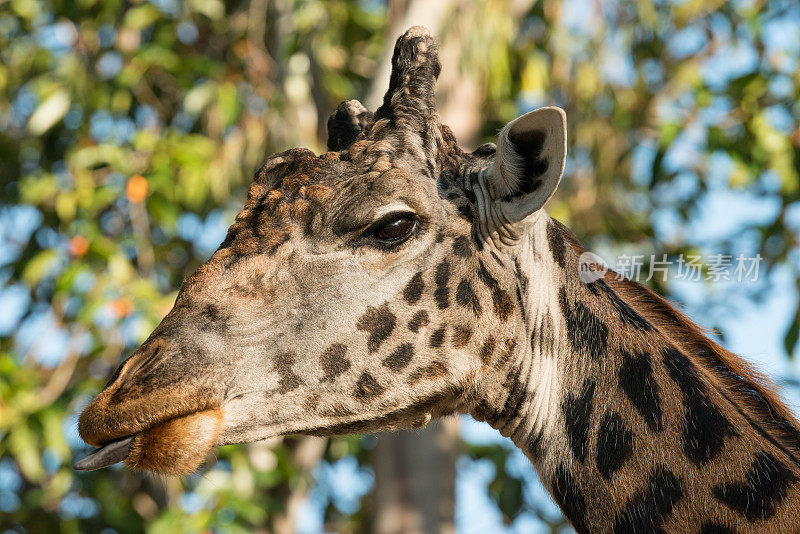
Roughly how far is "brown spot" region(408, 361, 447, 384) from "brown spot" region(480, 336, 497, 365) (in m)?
0.17

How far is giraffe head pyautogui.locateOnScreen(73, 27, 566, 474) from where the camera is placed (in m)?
3.06

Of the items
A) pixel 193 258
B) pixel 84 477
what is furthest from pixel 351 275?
pixel 193 258

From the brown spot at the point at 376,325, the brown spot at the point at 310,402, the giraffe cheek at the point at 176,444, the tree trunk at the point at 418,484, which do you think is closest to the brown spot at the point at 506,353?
the brown spot at the point at 376,325

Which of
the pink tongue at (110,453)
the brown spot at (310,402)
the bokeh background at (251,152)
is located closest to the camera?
the pink tongue at (110,453)

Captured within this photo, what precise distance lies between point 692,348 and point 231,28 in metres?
7.41

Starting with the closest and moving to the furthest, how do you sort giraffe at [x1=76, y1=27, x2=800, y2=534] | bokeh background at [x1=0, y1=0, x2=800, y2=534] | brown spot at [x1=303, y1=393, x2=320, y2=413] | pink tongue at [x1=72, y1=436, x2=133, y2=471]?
pink tongue at [x1=72, y1=436, x2=133, y2=471], giraffe at [x1=76, y1=27, x2=800, y2=534], brown spot at [x1=303, y1=393, x2=320, y2=413], bokeh background at [x1=0, y1=0, x2=800, y2=534]

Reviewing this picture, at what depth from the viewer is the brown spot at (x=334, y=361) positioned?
3.22 metres

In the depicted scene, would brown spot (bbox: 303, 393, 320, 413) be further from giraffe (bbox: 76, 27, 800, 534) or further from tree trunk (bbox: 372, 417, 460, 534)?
tree trunk (bbox: 372, 417, 460, 534)

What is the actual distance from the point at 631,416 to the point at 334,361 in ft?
3.70

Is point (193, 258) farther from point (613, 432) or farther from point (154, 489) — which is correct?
point (613, 432)

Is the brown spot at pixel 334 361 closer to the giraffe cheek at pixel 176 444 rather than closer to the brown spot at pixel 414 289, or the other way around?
the brown spot at pixel 414 289

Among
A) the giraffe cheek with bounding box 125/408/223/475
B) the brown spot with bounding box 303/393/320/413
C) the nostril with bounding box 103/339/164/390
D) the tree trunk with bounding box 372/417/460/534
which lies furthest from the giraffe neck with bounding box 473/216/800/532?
the tree trunk with bounding box 372/417/460/534

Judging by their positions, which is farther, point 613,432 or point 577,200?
point 577,200

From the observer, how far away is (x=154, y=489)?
28.4ft
